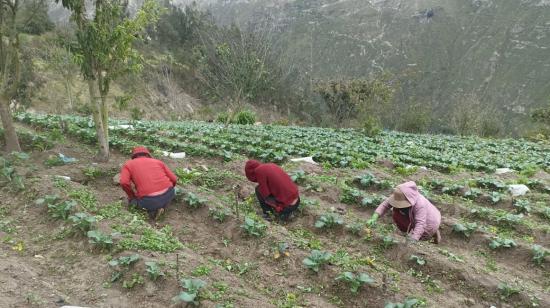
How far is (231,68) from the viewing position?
21.8 metres

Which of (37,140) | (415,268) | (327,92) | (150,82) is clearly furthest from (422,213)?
(150,82)

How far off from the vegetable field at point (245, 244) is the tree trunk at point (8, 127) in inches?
16.6

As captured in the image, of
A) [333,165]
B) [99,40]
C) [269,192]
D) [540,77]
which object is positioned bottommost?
[540,77]

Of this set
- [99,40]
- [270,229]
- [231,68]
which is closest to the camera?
[270,229]

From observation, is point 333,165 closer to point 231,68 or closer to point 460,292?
point 460,292

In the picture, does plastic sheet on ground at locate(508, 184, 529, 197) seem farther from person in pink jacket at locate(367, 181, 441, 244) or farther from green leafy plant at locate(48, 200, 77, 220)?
green leafy plant at locate(48, 200, 77, 220)

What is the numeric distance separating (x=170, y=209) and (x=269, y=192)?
1.83 meters

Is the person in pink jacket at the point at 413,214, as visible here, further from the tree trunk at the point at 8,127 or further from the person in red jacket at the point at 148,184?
the tree trunk at the point at 8,127

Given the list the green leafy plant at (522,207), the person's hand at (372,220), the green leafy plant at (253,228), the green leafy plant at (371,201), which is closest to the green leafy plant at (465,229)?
the person's hand at (372,220)

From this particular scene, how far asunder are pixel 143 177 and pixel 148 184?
0.47 feet

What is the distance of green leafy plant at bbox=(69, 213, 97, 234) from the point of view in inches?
264

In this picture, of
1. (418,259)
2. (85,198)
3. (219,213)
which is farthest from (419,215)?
(85,198)

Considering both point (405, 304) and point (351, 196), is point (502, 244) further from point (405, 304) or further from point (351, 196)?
point (405, 304)

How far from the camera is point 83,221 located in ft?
22.0
